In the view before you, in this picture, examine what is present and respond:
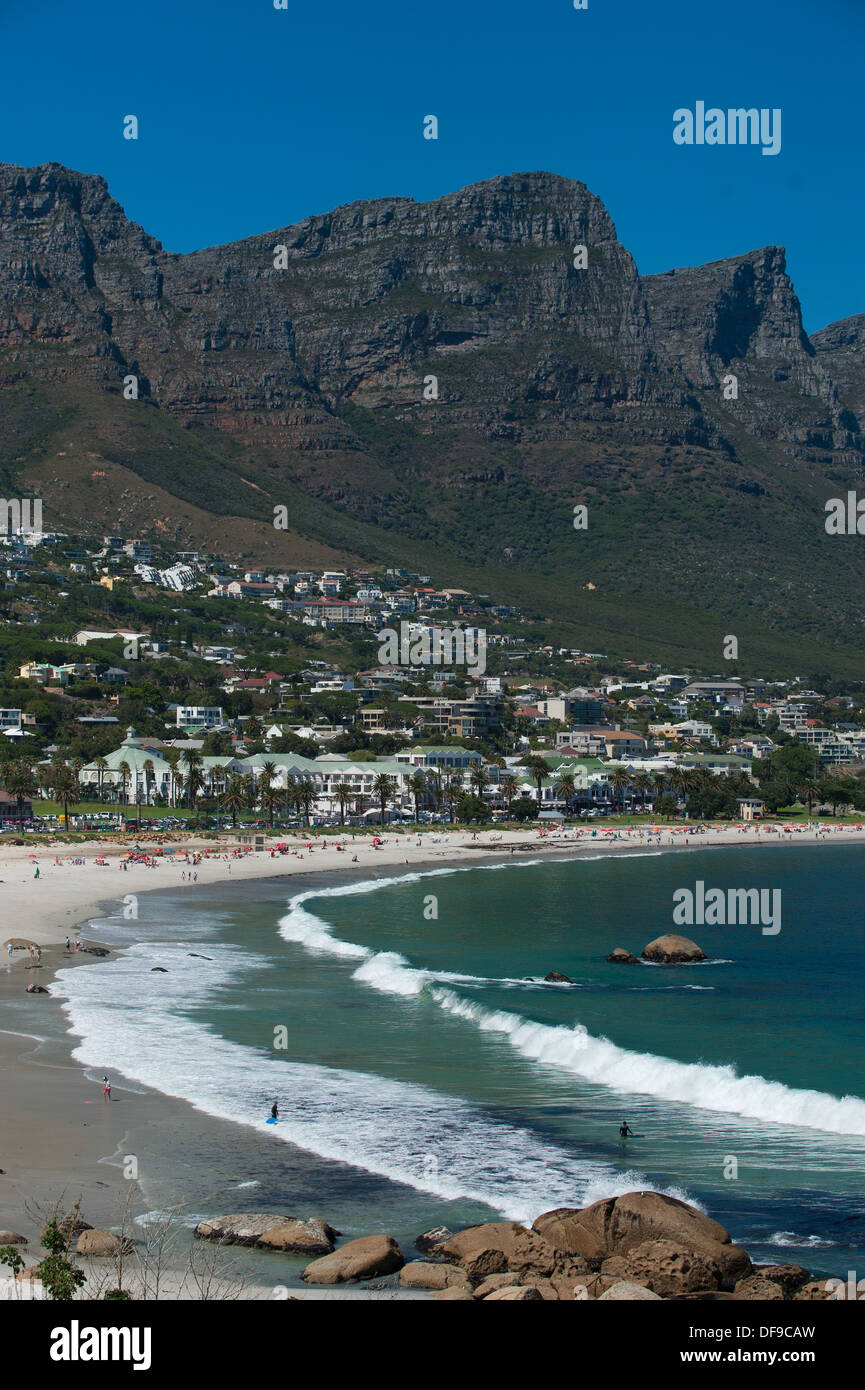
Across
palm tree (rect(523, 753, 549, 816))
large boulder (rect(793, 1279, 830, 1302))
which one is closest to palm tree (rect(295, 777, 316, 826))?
palm tree (rect(523, 753, 549, 816))

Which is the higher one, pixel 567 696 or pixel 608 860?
pixel 567 696

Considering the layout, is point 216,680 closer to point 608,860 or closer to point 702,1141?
point 608,860

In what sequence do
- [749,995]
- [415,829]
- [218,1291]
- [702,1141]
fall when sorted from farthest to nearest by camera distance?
[415,829] < [749,995] < [702,1141] < [218,1291]

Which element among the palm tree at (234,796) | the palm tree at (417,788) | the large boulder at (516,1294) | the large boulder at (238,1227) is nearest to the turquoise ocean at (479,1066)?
the large boulder at (238,1227)

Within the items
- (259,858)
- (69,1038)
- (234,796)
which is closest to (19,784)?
(234,796)

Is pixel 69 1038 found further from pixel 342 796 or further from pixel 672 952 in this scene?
pixel 342 796

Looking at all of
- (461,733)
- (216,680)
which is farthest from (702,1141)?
(216,680)
